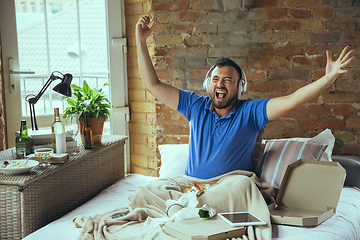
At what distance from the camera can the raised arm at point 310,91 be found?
1645mm

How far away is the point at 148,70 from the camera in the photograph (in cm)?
212

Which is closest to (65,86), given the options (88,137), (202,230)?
(88,137)

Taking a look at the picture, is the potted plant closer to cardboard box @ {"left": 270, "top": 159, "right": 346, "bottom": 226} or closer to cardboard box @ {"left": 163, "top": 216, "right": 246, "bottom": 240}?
cardboard box @ {"left": 163, "top": 216, "right": 246, "bottom": 240}

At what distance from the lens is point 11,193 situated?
1482mm

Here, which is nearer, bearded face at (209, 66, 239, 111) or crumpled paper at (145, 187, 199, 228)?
crumpled paper at (145, 187, 199, 228)

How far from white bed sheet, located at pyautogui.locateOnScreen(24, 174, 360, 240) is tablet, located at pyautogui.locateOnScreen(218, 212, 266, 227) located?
→ 104mm

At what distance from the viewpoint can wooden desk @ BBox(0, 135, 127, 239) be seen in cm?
149

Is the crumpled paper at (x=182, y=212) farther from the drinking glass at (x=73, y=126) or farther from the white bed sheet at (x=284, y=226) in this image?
the drinking glass at (x=73, y=126)

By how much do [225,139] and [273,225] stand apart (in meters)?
0.57

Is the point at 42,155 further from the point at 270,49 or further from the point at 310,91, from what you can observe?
the point at 270,49

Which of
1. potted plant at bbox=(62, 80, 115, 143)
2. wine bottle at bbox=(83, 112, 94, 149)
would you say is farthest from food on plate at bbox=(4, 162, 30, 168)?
potted plant at bbox=(62, 80, 115, 143)

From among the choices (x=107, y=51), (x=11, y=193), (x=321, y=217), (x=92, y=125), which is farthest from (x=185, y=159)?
(x=107, y=51)

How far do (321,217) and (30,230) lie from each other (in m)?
1.33

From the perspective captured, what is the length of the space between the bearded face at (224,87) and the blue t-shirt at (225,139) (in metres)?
0.06
